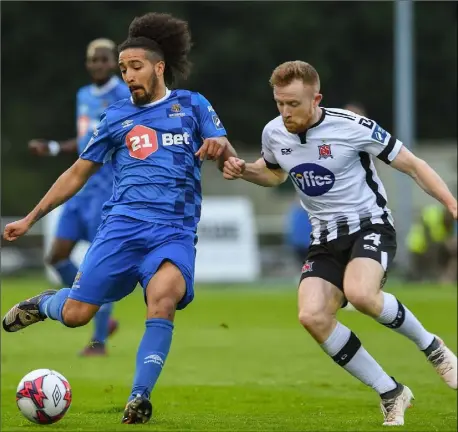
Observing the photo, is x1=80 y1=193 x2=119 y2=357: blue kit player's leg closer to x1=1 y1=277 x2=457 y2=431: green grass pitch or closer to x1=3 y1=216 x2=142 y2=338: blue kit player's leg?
x1=1 y1=277 x2=457 y2=431: green grass pitch

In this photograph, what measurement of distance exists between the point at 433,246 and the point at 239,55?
1282 centimetres

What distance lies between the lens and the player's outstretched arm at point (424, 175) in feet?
24.4

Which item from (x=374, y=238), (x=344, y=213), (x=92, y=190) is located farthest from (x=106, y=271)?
(x=92, y=190)

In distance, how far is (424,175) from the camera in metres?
7.52

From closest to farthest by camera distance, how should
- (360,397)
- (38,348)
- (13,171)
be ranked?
(360,397)
(38,348)
(13,171)

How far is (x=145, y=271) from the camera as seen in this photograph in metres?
7.46

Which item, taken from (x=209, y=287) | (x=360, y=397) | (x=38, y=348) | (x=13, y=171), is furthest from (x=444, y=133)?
(x=360, y=397)

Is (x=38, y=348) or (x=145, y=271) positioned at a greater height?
(x=145, y=271)

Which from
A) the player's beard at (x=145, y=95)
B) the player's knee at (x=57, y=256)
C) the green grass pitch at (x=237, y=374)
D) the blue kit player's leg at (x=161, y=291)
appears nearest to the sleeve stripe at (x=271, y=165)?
the blue kit player's leg at (x=161, y=291)

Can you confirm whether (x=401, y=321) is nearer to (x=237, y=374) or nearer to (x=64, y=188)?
(x=64, y=188)

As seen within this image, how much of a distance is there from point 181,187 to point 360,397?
2.69 m

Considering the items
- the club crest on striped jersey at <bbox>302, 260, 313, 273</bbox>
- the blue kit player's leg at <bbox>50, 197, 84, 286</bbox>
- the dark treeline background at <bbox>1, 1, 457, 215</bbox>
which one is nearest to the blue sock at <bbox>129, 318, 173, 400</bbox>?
the club crest on striped jersey at <bbox>302, 260, 313, 273</bbox>

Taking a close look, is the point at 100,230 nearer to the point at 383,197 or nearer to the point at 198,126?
the point at 198,126

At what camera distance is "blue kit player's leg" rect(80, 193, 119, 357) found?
465 inches
